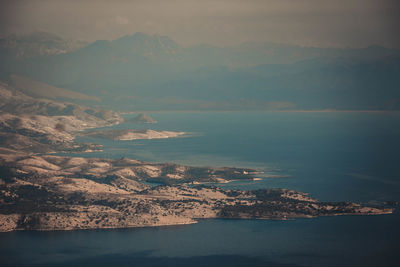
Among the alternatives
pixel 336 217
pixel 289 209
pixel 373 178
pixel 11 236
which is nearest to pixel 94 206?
pixel 11 236

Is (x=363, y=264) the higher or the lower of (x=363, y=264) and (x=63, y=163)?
the lower

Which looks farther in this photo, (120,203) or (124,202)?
(124,202)

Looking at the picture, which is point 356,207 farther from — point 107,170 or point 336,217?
point 107,170

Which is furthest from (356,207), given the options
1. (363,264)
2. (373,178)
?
(373,178)

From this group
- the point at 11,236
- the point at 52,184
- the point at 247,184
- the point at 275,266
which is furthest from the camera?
the point at 247,184

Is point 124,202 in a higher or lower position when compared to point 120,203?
higher

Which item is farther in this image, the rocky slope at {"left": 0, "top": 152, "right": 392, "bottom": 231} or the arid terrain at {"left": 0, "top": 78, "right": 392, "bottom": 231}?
the arid terrain at {"left": 0, "top": 78, "right": 392, "bottom": 231}

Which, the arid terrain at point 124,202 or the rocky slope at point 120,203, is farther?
the arid terrain at point 124,202

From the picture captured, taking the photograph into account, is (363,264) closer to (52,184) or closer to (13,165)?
(52,184)

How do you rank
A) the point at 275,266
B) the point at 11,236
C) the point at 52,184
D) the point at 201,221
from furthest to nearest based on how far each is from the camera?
the point at 52,184
the point at 201,221
the point at 11,236
the point at 275,266

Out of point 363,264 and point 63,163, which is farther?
point 63,163
